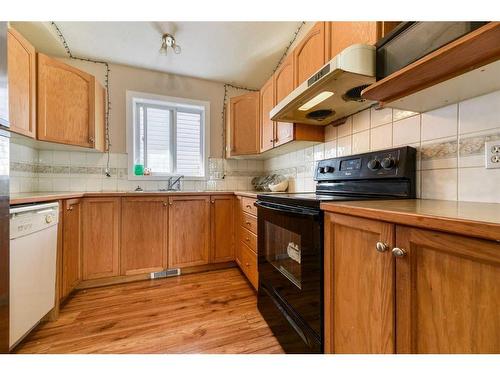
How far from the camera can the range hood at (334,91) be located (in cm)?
95

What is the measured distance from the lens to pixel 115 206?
1999 mm

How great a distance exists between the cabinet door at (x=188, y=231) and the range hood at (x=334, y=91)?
1264 mm

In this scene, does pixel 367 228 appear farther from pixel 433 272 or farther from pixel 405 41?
pixel 405 41

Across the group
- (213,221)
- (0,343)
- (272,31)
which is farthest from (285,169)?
(0,343)

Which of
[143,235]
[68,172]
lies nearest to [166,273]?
[143,235]

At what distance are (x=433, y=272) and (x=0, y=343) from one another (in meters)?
1.73

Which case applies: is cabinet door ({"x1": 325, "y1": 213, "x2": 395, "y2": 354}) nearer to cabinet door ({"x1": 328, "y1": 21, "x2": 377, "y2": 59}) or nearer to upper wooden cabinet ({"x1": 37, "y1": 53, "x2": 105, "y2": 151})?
cabinet door ({"x1": 328, "y1": 21, "x2": 377, "y2": 59})

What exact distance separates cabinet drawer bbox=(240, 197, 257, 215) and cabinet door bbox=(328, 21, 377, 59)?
4.05ft

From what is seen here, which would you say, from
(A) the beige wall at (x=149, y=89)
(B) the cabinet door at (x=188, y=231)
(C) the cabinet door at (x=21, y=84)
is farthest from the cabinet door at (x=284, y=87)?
(C) the cabinet door at (x=21, y=84)

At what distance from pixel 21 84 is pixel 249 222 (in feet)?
6.93

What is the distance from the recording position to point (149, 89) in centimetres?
262

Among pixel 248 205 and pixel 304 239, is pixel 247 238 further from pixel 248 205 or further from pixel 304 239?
pixel 304 239

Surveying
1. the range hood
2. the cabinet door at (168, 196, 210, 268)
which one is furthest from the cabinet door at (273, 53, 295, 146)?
the cabinet door at (168, 196, 210, 268)

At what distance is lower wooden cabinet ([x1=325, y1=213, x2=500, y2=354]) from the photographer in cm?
44
